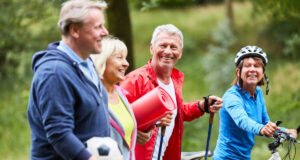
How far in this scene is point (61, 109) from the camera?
2.24m

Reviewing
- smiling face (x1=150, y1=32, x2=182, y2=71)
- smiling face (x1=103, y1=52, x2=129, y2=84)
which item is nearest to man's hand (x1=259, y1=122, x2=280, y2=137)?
smiling face (x1=150, y1=32, x2=182, y2=71)

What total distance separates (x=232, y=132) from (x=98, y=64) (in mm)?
1402

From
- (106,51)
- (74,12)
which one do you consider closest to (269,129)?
(106,51)

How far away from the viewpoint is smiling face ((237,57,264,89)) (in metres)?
3.78

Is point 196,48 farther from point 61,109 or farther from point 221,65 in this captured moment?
point 61,109

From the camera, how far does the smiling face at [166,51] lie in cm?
381

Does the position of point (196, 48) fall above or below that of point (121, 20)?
below

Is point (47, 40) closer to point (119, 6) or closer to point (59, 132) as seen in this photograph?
point (119, 6)

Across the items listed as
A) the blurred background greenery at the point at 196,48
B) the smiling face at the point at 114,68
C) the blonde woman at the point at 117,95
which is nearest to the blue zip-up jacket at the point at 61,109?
the blonde woman at the point at 117,95

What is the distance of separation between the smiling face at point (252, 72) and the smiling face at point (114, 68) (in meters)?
1.18

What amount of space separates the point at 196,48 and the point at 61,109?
2239 centimetres

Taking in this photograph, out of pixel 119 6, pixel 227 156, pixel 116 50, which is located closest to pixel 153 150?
pixel 227 156

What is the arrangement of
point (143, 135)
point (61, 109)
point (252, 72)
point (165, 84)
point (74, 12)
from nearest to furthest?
point (61, 109), point (74, 12), point (143, 135), point (252, 72), point (165, 84)

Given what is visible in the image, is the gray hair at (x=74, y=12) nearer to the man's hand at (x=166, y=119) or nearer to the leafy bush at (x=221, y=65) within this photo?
the man's hand at (x=166, y=119)
